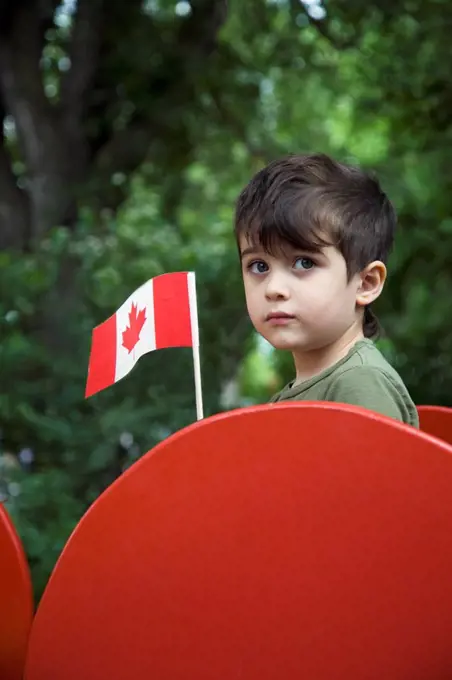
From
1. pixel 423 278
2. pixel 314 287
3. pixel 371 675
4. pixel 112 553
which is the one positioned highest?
pixel 423 278

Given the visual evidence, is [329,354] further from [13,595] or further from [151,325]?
[13,595]

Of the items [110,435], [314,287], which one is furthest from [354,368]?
[110,435]

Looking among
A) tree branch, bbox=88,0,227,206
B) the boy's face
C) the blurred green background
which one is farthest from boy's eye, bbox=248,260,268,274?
tree branch, bbox=88,0,227,206

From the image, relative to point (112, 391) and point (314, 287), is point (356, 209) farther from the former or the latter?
point (112, 391)

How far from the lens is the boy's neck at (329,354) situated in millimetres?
1192

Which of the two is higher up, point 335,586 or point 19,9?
point 19,9

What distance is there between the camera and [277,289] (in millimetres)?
1080

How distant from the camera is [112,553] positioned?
0.87 metres

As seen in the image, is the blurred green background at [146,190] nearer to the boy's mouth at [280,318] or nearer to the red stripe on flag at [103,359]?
the red stripe on flag at [103,359]

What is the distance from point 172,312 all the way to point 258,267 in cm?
15

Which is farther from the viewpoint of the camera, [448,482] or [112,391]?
[112,391]

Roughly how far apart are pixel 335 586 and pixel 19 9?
2.94m

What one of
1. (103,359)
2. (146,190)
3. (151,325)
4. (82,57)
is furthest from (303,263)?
(146,190)

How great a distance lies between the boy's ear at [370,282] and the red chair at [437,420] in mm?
299
